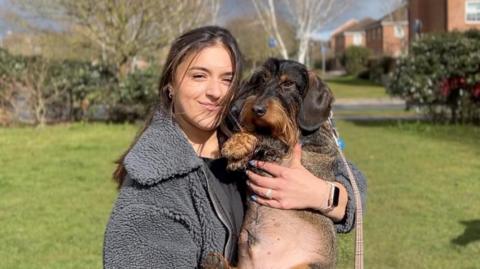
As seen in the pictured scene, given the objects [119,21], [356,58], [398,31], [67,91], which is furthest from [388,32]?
[67,91]

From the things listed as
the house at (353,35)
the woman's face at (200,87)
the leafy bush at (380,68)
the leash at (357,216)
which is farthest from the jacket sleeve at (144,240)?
the house at (353,35)

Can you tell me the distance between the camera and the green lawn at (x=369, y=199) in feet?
22.5

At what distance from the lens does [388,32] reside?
8725 cm

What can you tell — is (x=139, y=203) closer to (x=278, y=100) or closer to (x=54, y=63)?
(x=278, y=100)

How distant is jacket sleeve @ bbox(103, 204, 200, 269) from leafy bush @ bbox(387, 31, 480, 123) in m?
16.3

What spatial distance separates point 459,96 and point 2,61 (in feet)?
44.9

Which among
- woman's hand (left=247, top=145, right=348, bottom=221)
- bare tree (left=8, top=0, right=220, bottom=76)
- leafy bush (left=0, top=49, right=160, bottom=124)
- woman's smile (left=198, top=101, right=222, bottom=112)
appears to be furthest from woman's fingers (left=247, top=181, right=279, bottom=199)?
bare tree (left=8, top=0, right=220, bottom=76)

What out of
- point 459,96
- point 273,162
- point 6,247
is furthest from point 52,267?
point 459,96

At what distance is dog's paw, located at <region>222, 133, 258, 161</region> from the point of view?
289 cm

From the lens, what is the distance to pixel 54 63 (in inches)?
787

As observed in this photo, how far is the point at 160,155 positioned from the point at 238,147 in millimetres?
421

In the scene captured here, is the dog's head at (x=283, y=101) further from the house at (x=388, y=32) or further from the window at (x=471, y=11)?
the house at (x=388, y=32)

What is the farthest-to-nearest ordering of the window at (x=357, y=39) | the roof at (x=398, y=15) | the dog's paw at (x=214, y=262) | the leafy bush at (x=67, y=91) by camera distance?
the window at (x=357, y=39) → the roof at (x=398, y=15) → the leafy bush at (x=67, y=91) → the dog's paw at (x=214, y=262)

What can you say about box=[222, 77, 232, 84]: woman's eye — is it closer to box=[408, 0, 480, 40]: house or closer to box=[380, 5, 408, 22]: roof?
box=[408, 0, 480, 40]: house
